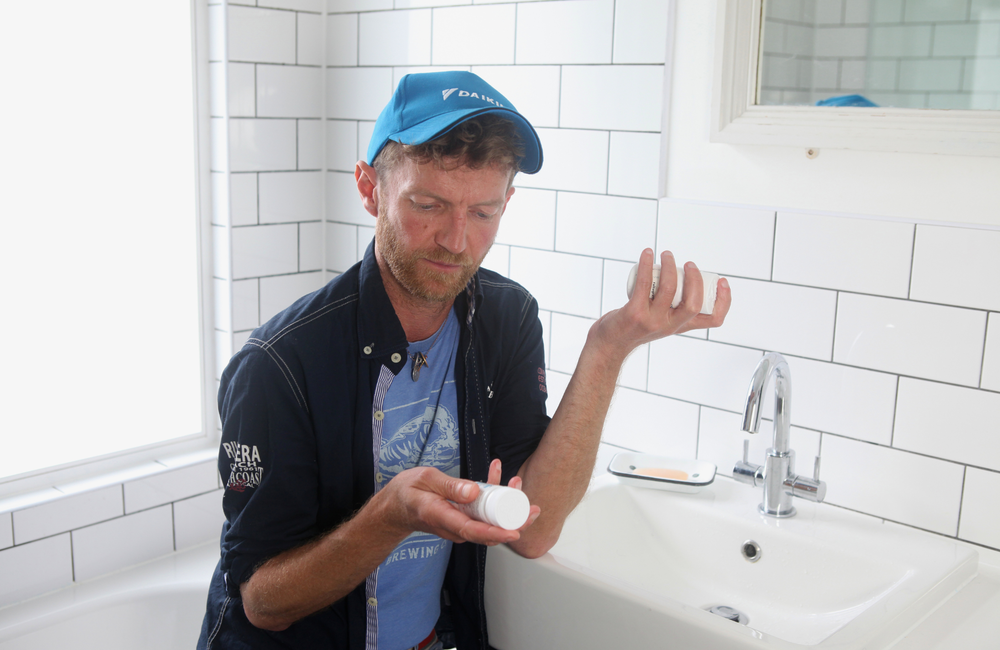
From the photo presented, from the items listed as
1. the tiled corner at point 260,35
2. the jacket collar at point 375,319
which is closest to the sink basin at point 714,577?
the jacket collar at point 375,319

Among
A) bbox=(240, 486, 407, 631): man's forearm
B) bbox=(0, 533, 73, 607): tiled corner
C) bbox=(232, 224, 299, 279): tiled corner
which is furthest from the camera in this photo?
bbox=(232, 224, 299, 279): tiled corner

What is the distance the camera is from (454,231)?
3.46ft

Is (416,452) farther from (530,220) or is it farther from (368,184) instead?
(530,220)

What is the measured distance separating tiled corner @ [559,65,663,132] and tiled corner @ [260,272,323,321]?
0.80 m

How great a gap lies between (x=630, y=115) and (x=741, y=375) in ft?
1.59

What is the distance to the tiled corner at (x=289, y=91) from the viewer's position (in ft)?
6.40

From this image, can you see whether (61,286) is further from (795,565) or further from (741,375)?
(795,565)

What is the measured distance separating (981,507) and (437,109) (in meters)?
0.93

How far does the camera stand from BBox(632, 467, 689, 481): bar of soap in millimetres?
1414

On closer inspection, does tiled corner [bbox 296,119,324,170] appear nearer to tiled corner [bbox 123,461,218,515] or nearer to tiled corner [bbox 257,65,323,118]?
tiled corner [bbox 257,65,323,118]

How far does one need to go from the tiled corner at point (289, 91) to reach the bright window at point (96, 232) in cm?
15

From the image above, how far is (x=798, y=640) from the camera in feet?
3.99

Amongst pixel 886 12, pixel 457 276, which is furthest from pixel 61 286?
pixel 886 12

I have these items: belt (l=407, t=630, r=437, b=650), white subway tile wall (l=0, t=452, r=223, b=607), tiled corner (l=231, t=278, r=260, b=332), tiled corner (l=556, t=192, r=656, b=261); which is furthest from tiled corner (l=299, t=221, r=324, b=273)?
belt (l=407, t=630, r=437, b=650)
